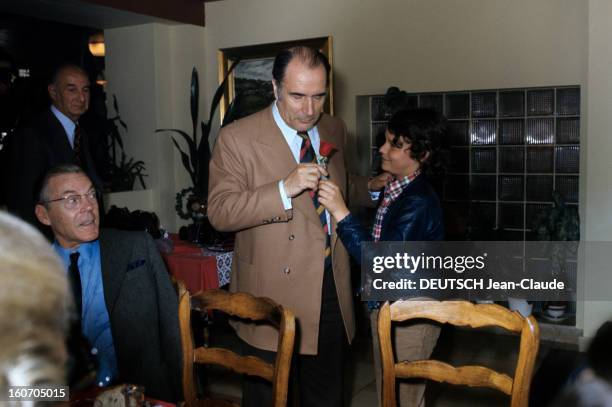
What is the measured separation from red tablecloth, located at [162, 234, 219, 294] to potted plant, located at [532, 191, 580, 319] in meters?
2.34

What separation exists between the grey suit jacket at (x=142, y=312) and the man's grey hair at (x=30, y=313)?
1811mm

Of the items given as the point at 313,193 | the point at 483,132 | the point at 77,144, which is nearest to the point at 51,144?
the point at 77,144

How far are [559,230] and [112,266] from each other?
10.8 feet

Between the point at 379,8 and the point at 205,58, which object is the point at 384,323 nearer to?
the point at 379,8

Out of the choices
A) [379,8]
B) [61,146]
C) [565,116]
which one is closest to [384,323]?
[61,146]

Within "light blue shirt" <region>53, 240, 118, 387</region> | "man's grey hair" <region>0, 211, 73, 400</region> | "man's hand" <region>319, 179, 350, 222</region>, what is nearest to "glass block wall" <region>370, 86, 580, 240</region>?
"man's hand" <region>319, 179, 350, 222</region>

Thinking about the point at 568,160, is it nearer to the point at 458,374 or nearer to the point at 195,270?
the point at 195,270

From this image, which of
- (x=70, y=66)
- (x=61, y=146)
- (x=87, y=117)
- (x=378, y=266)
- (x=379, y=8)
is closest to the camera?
(x=378, y=266)

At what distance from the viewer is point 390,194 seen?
7.78 feet

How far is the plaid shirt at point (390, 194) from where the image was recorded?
233cm

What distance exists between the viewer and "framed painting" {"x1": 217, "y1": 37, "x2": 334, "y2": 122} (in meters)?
5.70

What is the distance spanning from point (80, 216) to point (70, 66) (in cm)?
214

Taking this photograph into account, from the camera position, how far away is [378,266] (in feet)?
7.49

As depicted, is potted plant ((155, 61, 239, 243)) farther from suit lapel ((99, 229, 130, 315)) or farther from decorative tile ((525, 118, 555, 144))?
suit lapel ((99, 229, 130, 315))
